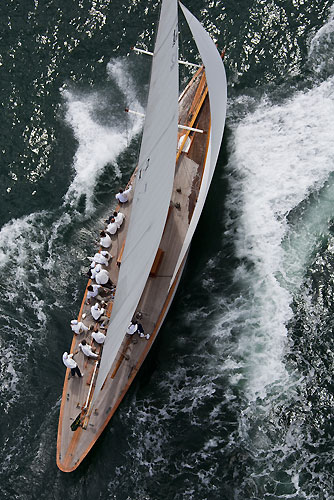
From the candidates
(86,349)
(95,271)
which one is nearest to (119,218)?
(95,271)

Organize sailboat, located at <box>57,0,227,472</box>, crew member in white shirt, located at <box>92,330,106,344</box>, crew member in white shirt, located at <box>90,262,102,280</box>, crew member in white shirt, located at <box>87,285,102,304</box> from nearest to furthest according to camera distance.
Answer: sailboat, located at <box>57,0,227,472</box>, crew member in white shirt, located at <box>92,330,106,344</box>, crew member in white shirt, located at <box>87,285,102,304</box>, crew member in white shirt, located at <box>90,262,102,280</box>

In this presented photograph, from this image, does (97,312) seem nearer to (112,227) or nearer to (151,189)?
(112,227)

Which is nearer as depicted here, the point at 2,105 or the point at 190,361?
the point at 190,361

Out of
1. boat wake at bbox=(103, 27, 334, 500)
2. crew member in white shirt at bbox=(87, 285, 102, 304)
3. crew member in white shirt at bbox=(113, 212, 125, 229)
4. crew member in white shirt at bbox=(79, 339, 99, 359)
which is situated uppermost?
crew member in white shirt at bbox=(113, 212, 125, 229)

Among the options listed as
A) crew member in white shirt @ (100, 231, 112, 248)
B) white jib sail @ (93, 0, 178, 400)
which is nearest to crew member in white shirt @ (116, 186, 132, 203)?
crew member in white shirt @ (100, 231, 112, 248)

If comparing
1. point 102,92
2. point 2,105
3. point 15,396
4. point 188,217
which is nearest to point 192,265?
point 188,217

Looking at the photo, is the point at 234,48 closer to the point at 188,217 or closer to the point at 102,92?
the point at 102,92

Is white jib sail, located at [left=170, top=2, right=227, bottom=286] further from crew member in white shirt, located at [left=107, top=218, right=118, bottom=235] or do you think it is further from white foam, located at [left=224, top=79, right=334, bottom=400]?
crew member in white shirt, located at [left=107, top=218, right=118, bottom=235]

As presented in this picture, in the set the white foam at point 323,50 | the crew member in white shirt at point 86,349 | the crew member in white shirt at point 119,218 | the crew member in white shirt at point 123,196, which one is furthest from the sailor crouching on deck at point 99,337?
the white foam at point 323,50
